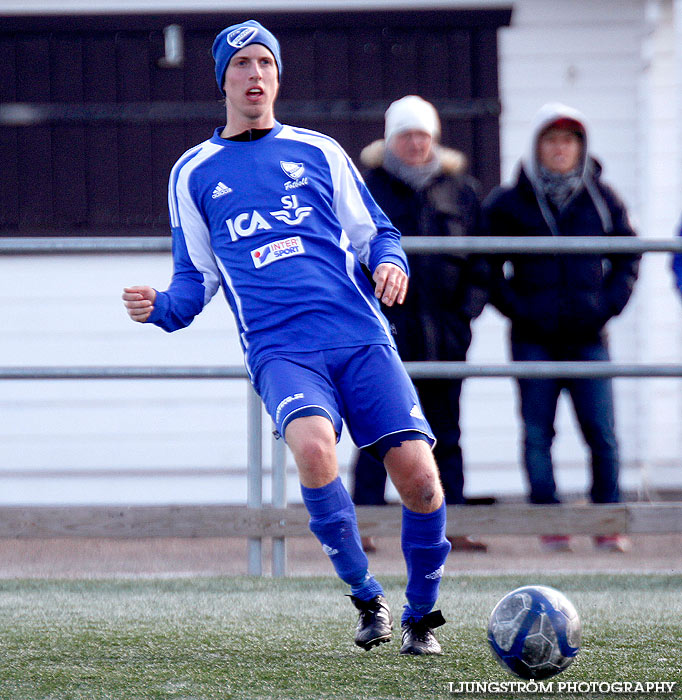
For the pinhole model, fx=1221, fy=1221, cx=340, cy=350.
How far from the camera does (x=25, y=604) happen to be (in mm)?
4059

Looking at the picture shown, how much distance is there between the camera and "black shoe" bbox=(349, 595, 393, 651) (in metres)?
3.01

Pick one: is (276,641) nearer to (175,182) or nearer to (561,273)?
(175,182)

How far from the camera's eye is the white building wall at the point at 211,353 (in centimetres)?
695

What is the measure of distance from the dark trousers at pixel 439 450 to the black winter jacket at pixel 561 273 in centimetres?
39

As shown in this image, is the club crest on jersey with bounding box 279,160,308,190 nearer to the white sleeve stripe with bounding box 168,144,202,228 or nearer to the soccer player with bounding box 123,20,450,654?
the soccer player with bounding box 123,20,450,654

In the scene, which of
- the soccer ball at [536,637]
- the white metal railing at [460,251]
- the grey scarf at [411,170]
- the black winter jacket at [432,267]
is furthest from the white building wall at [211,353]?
the soccer ball at [536,637]

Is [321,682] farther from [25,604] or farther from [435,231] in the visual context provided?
[435,231]

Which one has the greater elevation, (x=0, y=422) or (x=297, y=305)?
(x=297, y=305)

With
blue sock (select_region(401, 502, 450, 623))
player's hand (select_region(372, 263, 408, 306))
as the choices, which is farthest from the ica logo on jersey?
blue sock (select_region(401, 502, 450, 623))

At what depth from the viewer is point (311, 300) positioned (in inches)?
123

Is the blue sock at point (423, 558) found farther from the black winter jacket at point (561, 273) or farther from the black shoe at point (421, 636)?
the black winter jacket at point (561, 273)

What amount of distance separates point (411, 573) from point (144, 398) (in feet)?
13.6

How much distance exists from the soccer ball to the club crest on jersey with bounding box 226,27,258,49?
5.52 feet

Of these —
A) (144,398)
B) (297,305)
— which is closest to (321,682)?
(297,305)
